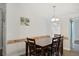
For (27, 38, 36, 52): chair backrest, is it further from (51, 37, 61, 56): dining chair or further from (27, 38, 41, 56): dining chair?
(51, 37, 61, 56): dining chair

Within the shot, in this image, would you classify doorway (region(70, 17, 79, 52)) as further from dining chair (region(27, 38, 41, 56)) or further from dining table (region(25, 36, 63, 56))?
dining chair (region(27, 38, 41, 56))

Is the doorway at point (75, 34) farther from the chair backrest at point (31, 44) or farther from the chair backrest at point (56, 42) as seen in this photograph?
the chair backrest at point (31, 44)

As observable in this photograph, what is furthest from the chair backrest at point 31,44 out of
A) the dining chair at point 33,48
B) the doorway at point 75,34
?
the doorway at point 75,34

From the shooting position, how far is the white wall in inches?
62.7

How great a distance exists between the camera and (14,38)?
1.59 meters

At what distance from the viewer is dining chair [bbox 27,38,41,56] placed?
1.61 m

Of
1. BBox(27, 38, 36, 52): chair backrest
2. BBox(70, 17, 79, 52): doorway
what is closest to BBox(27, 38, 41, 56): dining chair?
BBox(27, 38, 36, 52): chair backrest

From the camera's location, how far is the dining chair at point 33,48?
1.61 meters

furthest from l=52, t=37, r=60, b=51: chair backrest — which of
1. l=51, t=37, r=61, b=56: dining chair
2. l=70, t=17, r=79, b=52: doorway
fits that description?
l=70, t=17, r=79, b=52: doorway

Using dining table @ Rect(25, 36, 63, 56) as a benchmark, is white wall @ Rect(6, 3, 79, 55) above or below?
above

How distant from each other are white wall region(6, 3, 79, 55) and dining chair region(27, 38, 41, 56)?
96 millimetres

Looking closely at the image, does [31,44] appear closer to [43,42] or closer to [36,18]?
[43,42]

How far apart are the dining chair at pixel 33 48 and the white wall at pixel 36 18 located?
96mm

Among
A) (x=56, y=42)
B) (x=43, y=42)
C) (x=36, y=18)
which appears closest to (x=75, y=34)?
(x=56, y=42)
